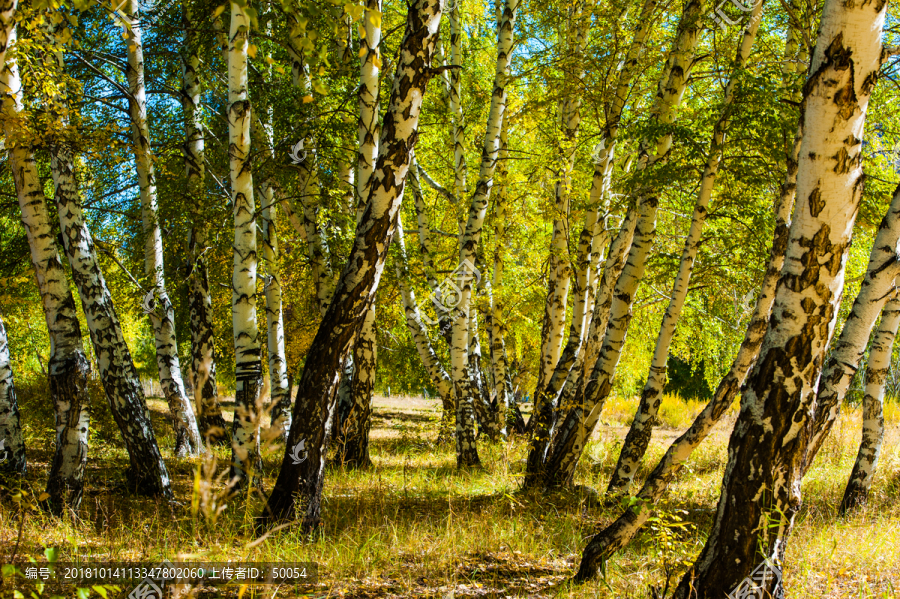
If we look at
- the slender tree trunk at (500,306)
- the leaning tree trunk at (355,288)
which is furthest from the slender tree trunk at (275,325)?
the slender tree trunk at (500,306)

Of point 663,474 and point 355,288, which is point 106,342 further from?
point 663,474

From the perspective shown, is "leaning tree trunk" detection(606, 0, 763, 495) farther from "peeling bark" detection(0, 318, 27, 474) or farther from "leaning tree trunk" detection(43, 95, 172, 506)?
"peeling bark" detection(0, 318, 27, 474)

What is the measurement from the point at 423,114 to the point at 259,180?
426 centimetres

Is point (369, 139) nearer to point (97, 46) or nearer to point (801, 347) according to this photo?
point (801, 347)

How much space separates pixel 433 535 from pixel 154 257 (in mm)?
5891

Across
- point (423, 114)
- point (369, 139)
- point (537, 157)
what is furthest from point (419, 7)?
point (423, 114)

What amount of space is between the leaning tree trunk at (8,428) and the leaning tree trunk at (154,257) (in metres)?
1.82

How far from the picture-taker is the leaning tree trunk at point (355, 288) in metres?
4.23

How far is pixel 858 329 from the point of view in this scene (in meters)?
3.67

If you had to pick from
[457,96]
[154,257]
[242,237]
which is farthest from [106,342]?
[457,96]

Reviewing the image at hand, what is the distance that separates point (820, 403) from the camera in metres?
3.73

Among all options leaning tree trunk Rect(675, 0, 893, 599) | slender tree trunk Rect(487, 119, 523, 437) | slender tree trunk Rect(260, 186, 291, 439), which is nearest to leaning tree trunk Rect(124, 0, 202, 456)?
slender tree trunk Rect(260, 186, 291, 439)

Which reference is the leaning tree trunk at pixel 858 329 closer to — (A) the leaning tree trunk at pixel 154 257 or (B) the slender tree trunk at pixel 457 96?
(B) the slender tree trunk at pixel 457 96

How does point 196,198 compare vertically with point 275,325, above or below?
above
